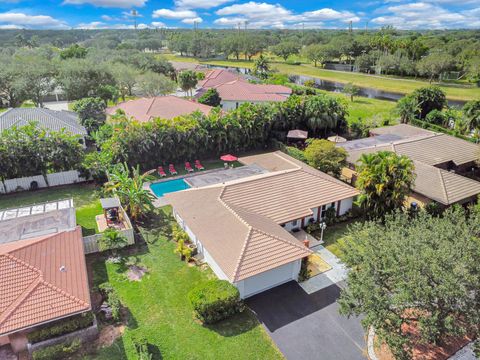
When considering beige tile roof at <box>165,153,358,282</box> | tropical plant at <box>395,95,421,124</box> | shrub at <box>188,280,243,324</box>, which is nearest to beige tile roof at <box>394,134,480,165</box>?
beige tile roof at <box>165,153,358,282</box>

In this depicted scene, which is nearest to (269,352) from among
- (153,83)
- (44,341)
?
(44,341)

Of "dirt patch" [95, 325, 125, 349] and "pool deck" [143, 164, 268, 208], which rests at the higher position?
"pool deck" [143, 164, 268, 208]

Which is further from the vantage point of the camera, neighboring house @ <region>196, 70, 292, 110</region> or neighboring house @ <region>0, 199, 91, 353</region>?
neighboring house @ <region>196, 70, 292, 110</region>

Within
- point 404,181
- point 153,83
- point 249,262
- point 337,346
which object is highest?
point 153,83

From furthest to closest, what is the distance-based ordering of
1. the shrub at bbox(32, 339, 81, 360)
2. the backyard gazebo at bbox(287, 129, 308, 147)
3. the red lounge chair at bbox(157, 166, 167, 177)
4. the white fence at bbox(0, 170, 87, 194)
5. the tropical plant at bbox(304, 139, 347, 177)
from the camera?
the backyard gazebo at bbox(287, 129, 308, 147) < the red lounge chair at bbox(157, 166, 167, 177) < the tropical plant at bbox(304, 139, 347, 177) < the white fence at bbox(0, 170, 87, 194) < the shrub at bbox(32, 339, 81, 360)

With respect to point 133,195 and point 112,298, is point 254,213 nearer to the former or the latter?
point 133,195

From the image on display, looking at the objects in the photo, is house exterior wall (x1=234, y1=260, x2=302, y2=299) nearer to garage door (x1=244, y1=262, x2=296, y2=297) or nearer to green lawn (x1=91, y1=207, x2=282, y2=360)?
garage door (x1=244, y1=262, x2=296, y2=297)

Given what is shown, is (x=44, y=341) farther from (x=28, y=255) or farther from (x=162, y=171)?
(x=162, y=171)
